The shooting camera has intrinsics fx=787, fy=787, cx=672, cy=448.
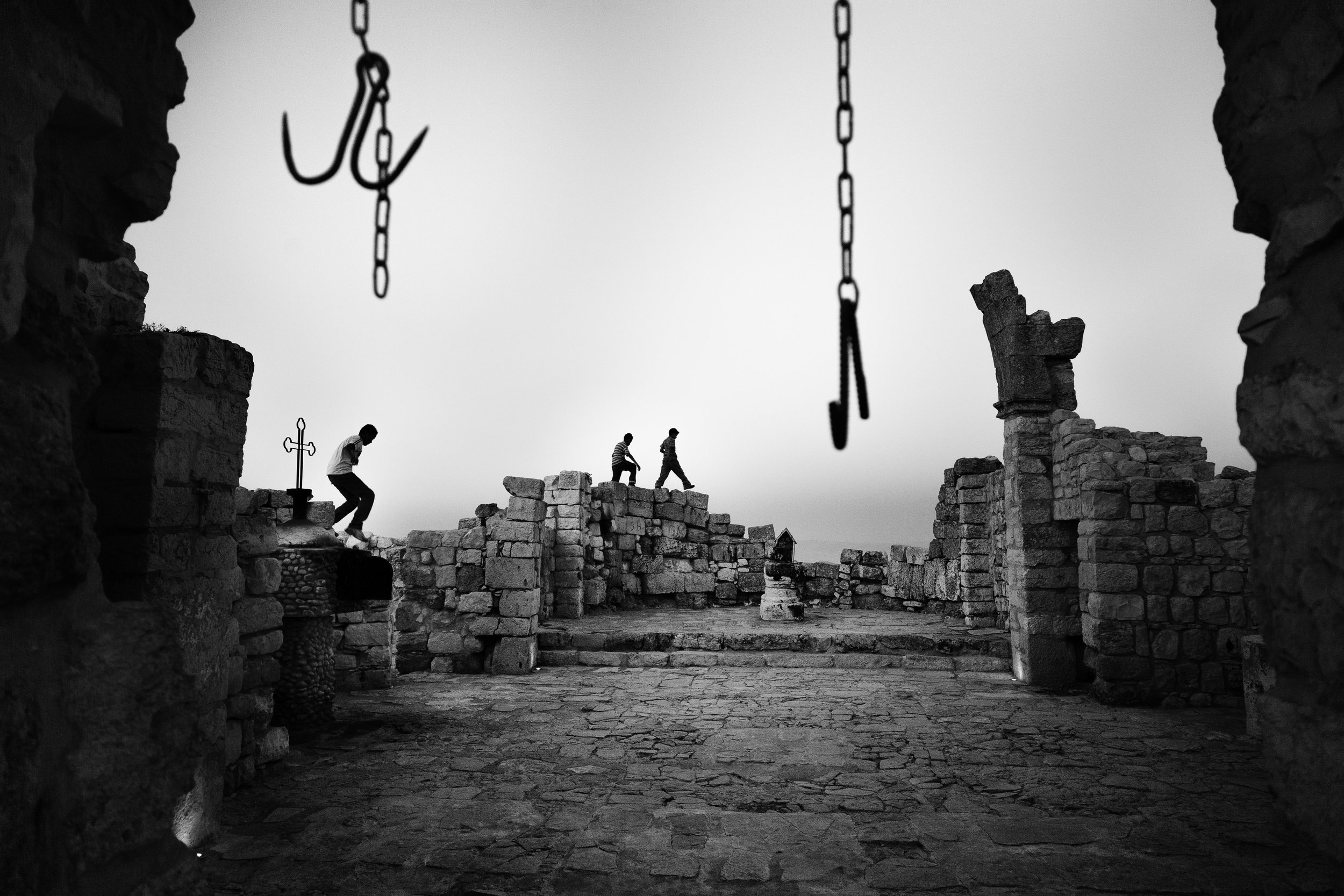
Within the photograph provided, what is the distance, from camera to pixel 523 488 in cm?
1025

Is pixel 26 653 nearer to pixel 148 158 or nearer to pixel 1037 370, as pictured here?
pixel 148 158

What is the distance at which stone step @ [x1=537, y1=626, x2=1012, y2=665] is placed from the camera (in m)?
9.98

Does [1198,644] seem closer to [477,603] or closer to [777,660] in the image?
[777,660]

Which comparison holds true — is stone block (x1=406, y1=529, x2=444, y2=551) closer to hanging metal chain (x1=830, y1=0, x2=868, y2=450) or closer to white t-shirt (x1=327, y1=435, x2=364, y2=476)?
white t-shirt (x1=327, y1=435, x2=364, y2=476)

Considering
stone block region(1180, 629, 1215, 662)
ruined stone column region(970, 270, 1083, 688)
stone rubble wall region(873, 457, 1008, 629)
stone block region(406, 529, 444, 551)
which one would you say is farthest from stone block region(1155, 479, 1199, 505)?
stone block region(406, 529, 444, 551)

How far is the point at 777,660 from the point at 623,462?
6720mm

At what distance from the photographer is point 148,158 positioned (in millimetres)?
1905

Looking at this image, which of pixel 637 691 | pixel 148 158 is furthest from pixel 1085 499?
pixel 148 158

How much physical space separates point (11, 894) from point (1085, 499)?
853 centimetres

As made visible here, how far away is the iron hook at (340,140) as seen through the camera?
2.48 m

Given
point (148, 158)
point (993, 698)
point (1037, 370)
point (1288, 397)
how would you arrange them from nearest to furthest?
point (1288, 397)
point (148, 158)
point (993, 698)
point (1037, 370)

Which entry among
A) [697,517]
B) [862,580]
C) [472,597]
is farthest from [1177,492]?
[697,517]

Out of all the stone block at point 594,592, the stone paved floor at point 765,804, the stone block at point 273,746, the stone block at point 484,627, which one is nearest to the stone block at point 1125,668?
the stone paved floor at point 765,804

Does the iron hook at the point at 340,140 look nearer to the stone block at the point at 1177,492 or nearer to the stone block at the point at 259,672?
the stone block at the point at 259,672
